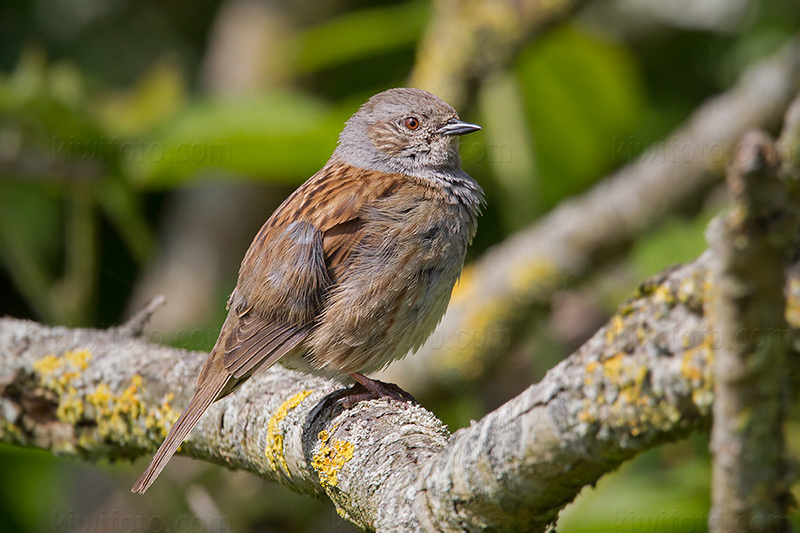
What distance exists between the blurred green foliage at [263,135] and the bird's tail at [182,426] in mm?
1457

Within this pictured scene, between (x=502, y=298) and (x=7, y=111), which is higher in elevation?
(x=502, y=298)

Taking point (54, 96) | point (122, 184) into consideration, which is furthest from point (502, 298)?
point (54, 96)

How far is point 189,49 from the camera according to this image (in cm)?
738

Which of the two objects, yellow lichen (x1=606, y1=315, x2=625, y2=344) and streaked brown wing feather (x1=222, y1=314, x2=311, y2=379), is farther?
streaked brown wing feather (x1=222, y1=314, x2=311, y2=379)

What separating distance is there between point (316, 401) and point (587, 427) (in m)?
1.70

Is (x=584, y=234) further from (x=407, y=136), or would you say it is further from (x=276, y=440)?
(x=276, y=440)

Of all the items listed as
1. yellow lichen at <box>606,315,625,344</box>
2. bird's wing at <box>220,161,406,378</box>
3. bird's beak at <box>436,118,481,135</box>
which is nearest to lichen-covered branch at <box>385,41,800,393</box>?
bird's beak at <box>436,118,481,135</box>

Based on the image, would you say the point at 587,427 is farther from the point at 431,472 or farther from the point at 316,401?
the point at 316,401

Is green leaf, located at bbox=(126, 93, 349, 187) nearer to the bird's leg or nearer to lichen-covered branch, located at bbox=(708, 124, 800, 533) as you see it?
the bird's leg

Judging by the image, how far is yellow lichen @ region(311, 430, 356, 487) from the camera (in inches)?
97.7

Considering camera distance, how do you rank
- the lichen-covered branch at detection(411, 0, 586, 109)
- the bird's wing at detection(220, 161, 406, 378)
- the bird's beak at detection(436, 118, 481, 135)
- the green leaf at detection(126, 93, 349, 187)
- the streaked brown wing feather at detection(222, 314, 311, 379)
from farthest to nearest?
the lichen-covered branch at detection(411, 0, 586, 109), the green leaf at detection(126, 93, 349, 187), the bird's beak at detection(436, 118, 481, 135), the bird's wing at detection(220, 161, 406, 378), the streaked brown wing feather at detection(222, 314, 311, 379)

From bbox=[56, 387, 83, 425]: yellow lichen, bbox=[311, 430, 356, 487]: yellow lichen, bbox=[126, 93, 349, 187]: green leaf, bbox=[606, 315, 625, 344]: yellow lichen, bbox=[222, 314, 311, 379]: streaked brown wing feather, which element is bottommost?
bbox=[56, 387, 83, 425]: yellow lichen

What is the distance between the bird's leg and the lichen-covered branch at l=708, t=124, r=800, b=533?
1.85 m

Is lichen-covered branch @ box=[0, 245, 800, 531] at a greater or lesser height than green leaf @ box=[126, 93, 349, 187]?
lesser
